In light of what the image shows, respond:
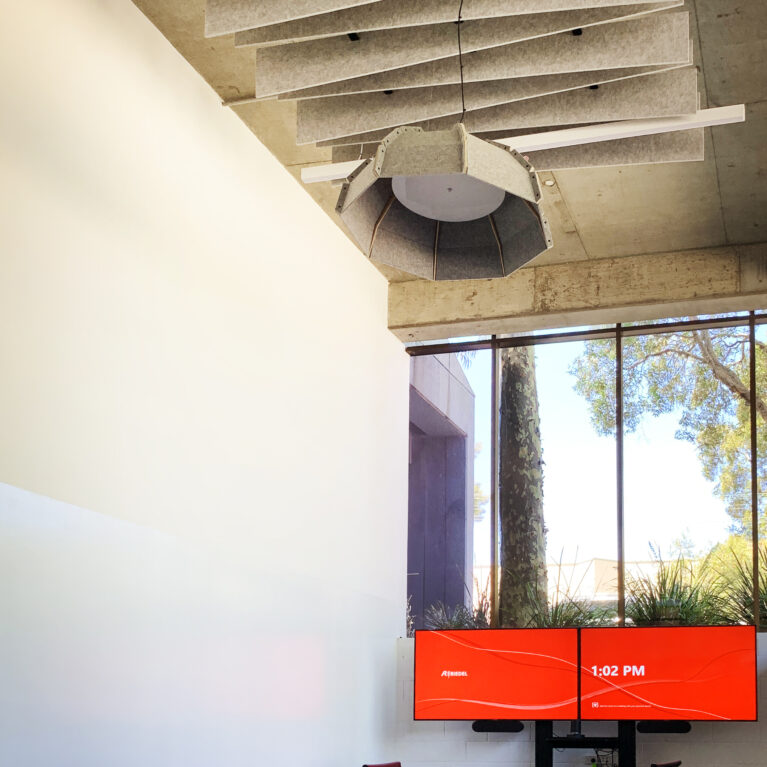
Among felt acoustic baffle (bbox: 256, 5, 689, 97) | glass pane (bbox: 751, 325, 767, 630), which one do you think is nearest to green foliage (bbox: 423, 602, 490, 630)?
glass pane (bbox: 751, 325, 767, 630)

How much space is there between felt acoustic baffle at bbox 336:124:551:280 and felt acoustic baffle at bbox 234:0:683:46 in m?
0.75

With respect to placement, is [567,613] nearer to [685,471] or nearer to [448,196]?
[685,471]

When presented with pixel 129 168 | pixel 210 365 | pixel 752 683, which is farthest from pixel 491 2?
pixel 752 683

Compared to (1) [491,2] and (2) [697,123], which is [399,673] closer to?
(2) [697,123]

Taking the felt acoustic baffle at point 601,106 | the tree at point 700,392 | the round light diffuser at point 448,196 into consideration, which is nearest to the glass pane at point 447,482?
the tree at point 700,392

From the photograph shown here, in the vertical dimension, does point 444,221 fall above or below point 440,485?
above

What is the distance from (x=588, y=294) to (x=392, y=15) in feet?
14.4

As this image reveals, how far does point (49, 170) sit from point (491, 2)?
2.10 metres

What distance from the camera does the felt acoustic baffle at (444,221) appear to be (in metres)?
3.97

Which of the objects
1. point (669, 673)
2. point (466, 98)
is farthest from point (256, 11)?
point (669, 673)

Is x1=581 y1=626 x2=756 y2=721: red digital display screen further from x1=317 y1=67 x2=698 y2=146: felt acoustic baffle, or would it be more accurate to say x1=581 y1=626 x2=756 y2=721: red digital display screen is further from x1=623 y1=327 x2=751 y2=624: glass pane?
x1=317 y1=67 x2=698 y2=146: felt acoustic baffle

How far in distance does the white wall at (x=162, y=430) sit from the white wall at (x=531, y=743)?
41 cm

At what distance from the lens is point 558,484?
9.40 metres

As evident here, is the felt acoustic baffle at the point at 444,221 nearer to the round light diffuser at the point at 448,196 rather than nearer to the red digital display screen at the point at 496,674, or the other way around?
the round light diffuser at the point at 448,196
